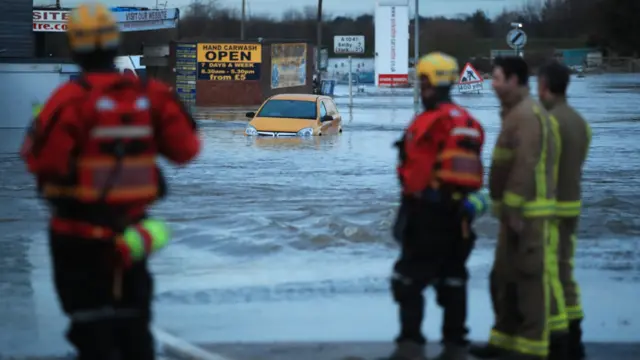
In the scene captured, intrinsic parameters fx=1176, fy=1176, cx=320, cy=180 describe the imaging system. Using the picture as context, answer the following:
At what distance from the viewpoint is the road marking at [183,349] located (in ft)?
22.6

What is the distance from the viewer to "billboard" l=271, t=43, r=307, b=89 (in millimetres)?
54469

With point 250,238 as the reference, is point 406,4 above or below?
above

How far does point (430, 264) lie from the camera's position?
21.3 ft

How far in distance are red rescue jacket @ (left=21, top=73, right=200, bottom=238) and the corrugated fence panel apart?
36375 mm

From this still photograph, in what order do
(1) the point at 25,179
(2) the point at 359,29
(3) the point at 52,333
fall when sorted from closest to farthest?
1. (3) the point at 52,333
2. (1) the point at 25,179
3. (2) the point at 359,29

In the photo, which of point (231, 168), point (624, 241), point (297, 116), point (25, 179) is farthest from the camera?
point (297, 116)

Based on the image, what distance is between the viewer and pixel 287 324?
26.4ft

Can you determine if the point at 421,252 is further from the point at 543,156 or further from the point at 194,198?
the point at 194,198

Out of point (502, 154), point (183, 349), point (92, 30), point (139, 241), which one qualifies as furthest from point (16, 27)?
point (139, 241)

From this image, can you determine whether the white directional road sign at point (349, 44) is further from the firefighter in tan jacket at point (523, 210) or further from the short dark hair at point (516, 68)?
the firefighter in tan jacket at point (523, 210)

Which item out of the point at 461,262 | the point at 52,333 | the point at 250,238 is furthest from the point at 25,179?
the point at 461,262

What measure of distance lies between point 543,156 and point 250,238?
5725 millimetres

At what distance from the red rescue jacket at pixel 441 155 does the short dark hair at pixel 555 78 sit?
1.10 metres

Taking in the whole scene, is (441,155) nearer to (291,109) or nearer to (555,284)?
(555,284)
